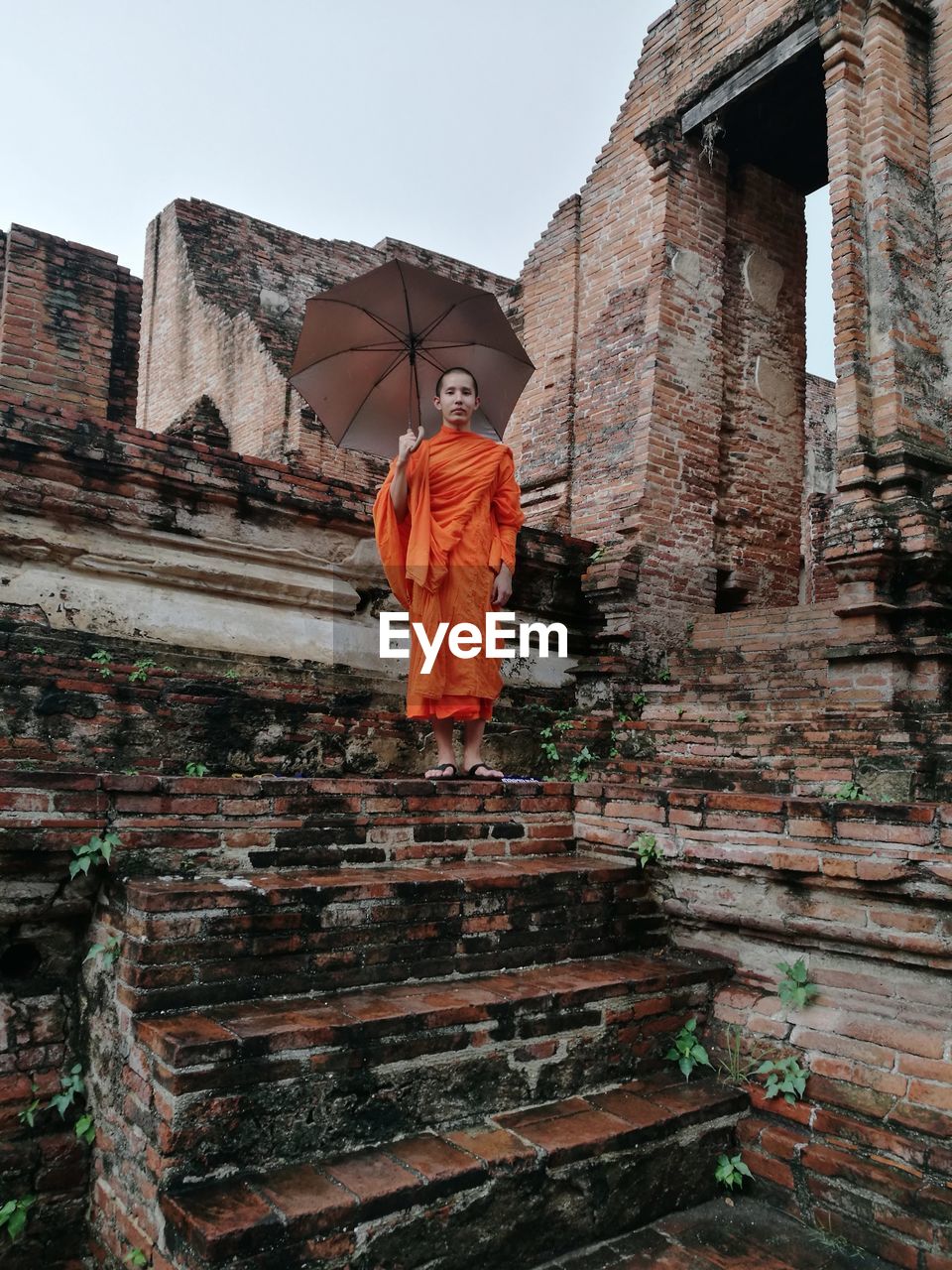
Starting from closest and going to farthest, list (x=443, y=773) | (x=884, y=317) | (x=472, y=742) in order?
1. (x=443, y=773)
2. (x=472, y=742)
3. (x=884, y=317)

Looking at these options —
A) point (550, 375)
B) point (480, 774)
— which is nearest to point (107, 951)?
point (480, 774)

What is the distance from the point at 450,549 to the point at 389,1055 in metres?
2.26

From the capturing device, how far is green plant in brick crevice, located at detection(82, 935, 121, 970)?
8.26ft

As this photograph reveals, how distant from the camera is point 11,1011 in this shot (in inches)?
102

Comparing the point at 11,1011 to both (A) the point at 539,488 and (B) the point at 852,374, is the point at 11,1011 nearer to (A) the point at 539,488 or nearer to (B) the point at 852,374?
(B) the point at 852,374

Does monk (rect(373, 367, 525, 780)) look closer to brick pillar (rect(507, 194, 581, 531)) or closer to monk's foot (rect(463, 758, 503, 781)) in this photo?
monk's foot (rect(463, 758, 503, 781))

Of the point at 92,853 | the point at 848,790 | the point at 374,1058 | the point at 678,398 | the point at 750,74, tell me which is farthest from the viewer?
the point at 678,398

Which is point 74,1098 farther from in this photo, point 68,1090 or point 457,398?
point 457,398

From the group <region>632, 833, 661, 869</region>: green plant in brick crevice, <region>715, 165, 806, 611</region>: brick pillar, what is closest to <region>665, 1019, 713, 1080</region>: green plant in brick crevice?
<region>632, 833, 661, 869</region>: green plant in brick crevice

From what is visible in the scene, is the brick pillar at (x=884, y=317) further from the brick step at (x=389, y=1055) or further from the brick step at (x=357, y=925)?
the brick step at (x=389, y=1055)

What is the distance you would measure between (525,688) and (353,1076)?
417 centimetres

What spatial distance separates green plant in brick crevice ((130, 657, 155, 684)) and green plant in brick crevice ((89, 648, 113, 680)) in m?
0.10

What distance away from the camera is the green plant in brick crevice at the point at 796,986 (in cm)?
288

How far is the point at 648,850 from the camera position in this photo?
3.46 m
